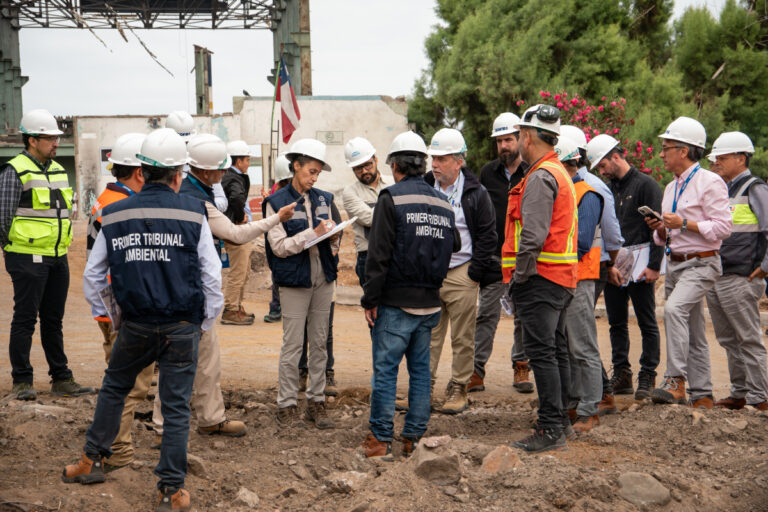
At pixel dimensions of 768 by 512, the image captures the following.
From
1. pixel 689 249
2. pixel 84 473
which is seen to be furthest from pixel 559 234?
pixel 84 473

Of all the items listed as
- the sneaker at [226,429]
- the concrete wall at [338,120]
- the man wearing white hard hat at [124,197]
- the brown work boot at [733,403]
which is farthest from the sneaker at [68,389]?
the concrete wall at [338,120]

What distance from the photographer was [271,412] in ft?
20.9

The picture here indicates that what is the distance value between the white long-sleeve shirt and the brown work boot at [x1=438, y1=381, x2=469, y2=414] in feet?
8.77

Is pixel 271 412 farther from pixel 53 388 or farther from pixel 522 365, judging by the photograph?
pixel 522 365

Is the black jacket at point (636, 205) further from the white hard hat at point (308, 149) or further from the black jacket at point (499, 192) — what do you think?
the white hard hat at point (308, 149)

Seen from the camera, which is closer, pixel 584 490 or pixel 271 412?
pixel 584 490

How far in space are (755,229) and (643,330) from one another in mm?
1276

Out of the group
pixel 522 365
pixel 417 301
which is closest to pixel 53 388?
pixel 417 301

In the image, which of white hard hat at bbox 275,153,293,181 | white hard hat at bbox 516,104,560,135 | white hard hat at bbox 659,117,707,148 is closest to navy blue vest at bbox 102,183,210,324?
white hard hat at bbox 516,104,560,135

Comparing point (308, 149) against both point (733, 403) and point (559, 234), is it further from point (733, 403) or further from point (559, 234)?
point (733, 403)

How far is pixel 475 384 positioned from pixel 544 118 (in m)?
3.06

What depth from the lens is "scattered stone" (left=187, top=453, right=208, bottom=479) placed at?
4863mm

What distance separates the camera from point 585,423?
5969mm

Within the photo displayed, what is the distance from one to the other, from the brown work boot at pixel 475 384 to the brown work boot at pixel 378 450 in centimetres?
225
